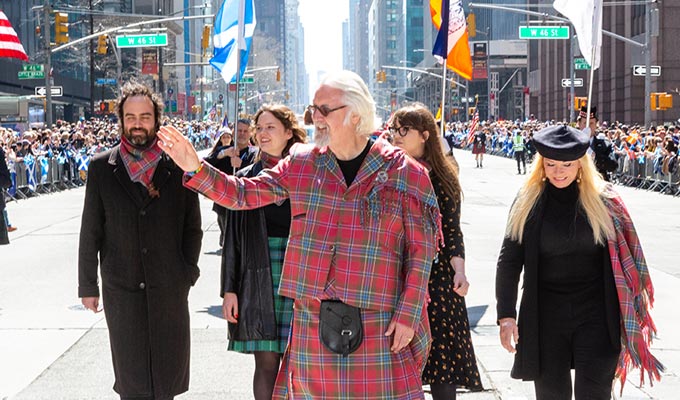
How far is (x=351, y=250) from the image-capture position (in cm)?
386

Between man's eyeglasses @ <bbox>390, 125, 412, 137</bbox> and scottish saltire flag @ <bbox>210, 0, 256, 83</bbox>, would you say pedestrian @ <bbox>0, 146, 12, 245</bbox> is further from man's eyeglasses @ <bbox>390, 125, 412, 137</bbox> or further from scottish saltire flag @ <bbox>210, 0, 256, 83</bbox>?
man's eyeglasses @ <bbox>390, 125, 412, 137</bbox>

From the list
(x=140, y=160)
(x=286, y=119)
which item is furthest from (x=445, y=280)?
(x=140, y=160)

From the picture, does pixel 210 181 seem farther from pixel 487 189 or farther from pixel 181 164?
pixel 487 189

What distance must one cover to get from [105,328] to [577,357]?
5483 millimetres

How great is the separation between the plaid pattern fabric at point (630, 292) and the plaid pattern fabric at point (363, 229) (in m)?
0.96

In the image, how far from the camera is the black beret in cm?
450

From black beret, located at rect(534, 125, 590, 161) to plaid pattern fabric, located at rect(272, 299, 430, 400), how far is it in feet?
3.59

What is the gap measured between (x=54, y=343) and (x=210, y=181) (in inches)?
191

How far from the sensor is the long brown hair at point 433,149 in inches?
215

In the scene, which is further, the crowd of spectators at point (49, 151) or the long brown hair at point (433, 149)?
the crowd of spectators at point (49, 151)

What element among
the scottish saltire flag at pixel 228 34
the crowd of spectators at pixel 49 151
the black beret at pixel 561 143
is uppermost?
the scottish saltire flag at pixel 228 34

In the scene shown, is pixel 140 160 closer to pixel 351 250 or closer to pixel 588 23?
pixel 351 250

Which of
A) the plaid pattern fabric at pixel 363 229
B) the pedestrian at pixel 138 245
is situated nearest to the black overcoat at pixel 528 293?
the plaid pattern fabric at pixel 363 229

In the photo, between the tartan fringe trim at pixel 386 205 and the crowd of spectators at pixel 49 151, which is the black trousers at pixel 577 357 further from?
the crowd of spectators at pixel 49 151
